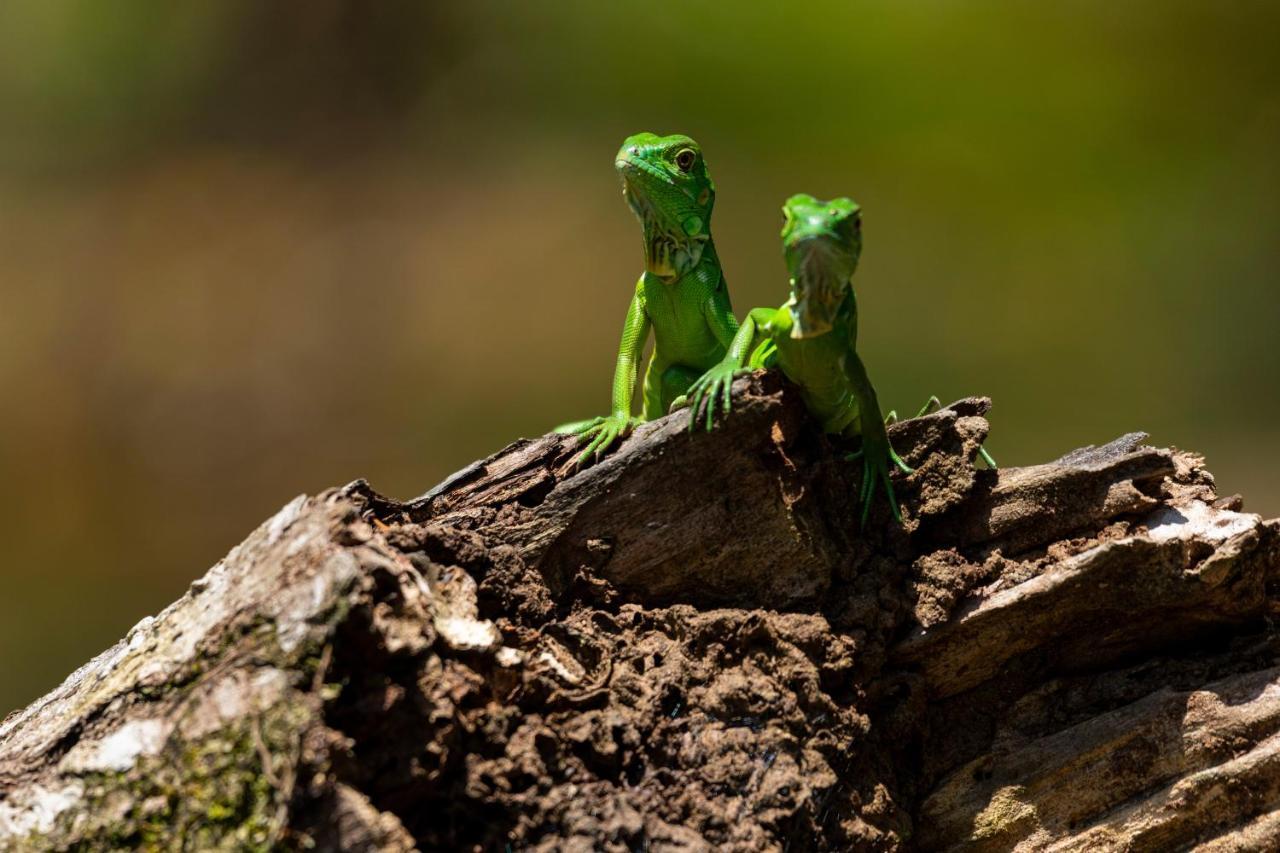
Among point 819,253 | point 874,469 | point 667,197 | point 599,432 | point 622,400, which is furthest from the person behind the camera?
point 667,197

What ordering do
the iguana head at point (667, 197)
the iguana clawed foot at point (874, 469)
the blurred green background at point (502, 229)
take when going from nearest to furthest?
the iguana clawed foot at point (874, 469) → the iguana head at point (667, 197) → the blurred green background at point (502, 229)

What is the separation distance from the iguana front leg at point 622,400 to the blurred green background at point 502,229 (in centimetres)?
184

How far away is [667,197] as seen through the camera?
13.4ft

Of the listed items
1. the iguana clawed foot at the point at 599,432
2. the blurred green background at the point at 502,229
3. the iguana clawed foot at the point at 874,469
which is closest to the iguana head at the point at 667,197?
the iguana clawed foot at the point at 599,432

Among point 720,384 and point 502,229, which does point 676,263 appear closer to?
point 720,384

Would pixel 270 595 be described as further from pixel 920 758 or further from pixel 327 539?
pixel 920 758

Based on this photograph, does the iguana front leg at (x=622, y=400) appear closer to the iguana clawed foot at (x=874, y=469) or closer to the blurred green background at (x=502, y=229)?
the iguana clawed foot at (x=874, y=469)

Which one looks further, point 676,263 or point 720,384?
point 676,263

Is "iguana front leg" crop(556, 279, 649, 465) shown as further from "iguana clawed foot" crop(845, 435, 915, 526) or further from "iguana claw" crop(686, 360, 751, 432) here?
"iguana clawed foot" crop(845, 435, 915, 526)

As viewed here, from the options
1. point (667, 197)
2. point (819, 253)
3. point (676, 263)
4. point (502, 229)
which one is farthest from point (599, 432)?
point (502, 229)

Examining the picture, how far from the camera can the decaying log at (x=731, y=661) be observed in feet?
7.89

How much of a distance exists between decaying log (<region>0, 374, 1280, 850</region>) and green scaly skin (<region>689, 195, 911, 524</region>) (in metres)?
0.09

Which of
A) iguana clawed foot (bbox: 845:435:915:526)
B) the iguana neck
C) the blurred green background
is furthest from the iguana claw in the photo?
the blurred green background

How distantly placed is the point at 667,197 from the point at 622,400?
871 millimetres
